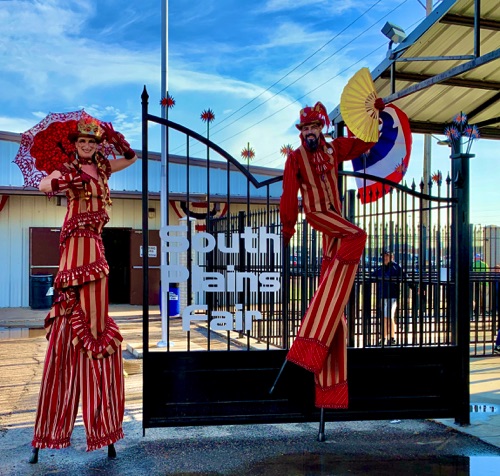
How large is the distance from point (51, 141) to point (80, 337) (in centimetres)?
145

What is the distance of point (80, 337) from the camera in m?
3.96

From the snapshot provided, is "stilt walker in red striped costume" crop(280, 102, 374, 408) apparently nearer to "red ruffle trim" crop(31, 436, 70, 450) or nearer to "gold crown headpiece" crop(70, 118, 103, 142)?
"gold crown headpiece" crop(70, 118, 103, 142)

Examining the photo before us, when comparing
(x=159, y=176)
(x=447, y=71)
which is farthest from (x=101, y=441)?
(x=159, y=176)

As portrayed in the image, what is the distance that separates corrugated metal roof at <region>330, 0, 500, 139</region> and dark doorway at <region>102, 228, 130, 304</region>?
11496 mm

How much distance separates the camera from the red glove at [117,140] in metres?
4.30

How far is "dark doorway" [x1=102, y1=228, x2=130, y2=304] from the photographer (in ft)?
58.4

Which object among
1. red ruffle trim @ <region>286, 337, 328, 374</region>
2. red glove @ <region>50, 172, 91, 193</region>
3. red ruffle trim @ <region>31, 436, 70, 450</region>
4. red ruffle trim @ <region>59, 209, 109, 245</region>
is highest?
red glove @ <region>50, 172, 91, 193</region>

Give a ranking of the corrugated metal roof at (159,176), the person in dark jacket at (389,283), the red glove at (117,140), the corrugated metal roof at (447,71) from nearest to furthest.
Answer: the red glove at (117,140) → the person in dark jacket at (389,283) → the corrugated metal roof at (447,71) → the corrugated metal roof at (159,176)

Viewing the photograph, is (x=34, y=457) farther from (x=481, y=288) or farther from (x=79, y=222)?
(x=481, y=288)

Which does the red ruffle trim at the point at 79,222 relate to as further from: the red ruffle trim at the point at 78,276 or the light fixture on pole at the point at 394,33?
the light fixture on pole at the point at 394,33

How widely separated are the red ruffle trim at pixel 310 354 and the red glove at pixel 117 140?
6.46ft

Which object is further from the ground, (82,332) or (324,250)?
(324,250)

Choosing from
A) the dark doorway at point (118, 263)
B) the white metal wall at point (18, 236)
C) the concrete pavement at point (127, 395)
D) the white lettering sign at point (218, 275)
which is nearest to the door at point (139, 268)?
the dark doorway at point (118, 263)

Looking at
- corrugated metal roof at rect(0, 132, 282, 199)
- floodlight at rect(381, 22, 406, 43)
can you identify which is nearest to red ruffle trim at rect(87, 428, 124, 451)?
floodlight at rect(381, 22, 406, 43)
